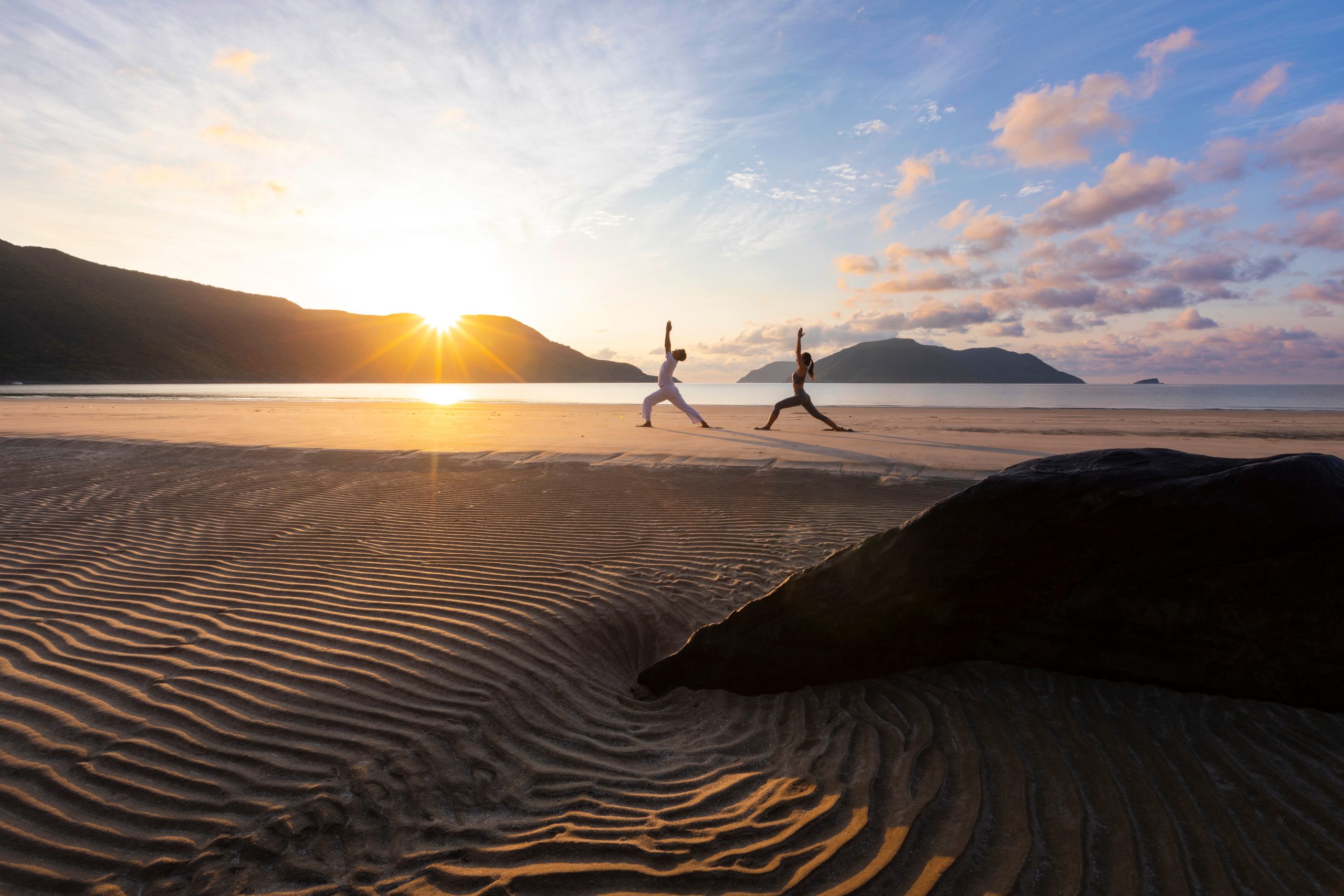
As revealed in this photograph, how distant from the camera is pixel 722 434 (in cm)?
1725

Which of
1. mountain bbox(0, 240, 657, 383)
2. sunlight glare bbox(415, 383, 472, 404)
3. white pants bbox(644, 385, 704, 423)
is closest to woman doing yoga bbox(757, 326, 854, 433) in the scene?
white pants bbox(644, 385, 704, 423)

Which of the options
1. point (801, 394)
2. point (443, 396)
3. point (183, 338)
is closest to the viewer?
point (801, 394)

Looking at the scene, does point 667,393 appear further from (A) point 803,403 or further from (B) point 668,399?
(A) point 803,403

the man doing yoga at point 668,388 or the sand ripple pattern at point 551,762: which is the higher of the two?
the man doing yoga at point 668,388

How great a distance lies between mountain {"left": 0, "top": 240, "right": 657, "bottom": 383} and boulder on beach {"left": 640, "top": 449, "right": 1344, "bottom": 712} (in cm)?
10526

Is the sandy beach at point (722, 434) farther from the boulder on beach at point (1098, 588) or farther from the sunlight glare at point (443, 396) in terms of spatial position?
the sunlight glare at point (443, 396)

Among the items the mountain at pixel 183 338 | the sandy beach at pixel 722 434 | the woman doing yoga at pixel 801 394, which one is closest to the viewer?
the sandy beach at pixel 722 434

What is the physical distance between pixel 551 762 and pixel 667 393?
14.7m

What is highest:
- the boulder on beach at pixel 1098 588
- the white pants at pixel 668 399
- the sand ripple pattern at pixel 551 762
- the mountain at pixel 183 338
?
the mountain at pixel 183 338

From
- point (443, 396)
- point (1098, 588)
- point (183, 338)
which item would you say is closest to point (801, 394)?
point (1098, 588)

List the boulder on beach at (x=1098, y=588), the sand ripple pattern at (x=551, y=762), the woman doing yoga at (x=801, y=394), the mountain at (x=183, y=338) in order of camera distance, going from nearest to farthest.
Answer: the sand ripple pattern at (x=551, y=762) → the boulder on beach at (x=1098, y=588) → the woman doing yoga at (x=801, y=394) → the mountain at (x=183, y=338)

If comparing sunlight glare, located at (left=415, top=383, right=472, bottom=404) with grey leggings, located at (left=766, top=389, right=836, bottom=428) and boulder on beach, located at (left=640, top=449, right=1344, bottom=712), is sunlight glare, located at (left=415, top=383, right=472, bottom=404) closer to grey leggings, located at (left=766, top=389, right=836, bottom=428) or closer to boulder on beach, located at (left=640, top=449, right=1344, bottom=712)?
grey leggings, located at (left=766, top=389, right=836, bottom=428)

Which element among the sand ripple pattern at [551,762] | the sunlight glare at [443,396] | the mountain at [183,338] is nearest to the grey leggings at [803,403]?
the sand ripple pattern at [551,762]

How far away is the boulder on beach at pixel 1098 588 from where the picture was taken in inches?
117
